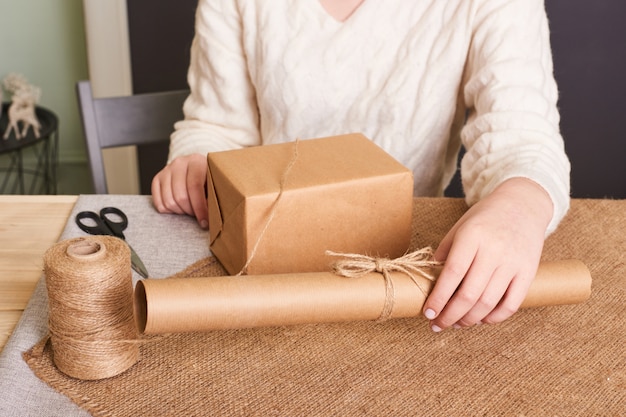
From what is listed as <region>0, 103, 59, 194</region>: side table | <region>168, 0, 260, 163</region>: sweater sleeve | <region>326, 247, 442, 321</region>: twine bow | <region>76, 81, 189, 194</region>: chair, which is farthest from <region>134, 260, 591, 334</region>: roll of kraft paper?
<region>0, 103, 59, 194</region>: side table

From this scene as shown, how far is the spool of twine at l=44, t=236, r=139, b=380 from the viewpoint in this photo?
1.81 feet

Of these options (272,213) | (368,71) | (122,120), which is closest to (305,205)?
(272,213)

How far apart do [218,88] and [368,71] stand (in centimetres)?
25

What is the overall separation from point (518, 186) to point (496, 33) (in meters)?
0.29

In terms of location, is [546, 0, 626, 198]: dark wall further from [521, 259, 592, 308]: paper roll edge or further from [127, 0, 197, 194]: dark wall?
[521, 259, 592, 308]: paper roll edge

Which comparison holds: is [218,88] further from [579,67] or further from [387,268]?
[579,67]

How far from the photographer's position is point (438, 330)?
2.15ft

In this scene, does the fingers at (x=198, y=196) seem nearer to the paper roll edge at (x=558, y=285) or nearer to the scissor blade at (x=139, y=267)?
the scissor blade at (x=139, y=267)

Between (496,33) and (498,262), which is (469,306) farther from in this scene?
(496,33)

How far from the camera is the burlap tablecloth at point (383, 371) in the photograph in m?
0.57

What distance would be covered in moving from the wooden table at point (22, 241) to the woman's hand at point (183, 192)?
4.8 inches

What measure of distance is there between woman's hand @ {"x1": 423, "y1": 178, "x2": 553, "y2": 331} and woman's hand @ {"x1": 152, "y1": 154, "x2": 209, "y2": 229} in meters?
0.32

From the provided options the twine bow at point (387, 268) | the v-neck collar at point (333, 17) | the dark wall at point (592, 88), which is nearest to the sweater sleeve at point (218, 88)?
the v-neck collar at point (333, 17)

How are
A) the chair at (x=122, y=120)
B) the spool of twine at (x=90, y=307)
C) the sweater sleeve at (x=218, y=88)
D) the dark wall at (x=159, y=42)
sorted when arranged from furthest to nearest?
1. the dark wall at (x=159, y=42)
2. the chair at (x=122, y=120)
3. the sweater sleeve at (x=218, y=88)
4. the spool of twine at (x=90, y=307)
